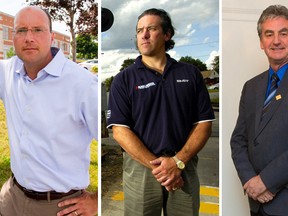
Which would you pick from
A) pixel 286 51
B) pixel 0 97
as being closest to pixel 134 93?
pixel 0 97

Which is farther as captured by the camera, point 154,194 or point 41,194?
point 154,194

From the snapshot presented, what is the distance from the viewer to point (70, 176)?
183 cm

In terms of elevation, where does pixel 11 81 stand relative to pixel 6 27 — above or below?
below

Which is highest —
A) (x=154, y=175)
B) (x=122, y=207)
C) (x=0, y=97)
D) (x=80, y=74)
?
(x=80, y=74)

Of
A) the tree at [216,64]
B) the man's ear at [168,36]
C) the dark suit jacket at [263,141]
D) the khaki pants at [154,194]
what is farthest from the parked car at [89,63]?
the dark suit jacket at [263,141]

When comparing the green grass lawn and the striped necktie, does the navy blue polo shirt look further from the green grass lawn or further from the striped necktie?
the striped necktie

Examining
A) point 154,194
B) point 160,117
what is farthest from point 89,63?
point 154,194

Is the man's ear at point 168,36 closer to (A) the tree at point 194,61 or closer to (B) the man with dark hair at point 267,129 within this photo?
(A) the tree at point 194,61

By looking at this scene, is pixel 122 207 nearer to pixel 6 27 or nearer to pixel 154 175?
pixel 154 175

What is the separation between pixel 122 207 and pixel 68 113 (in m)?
0.64

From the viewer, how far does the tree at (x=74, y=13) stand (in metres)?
1.88

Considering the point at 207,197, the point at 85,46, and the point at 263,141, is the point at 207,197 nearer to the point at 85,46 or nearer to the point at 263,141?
the point at 263,141

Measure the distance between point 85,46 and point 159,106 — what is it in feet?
1.83

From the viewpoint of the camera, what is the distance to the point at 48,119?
177cm
